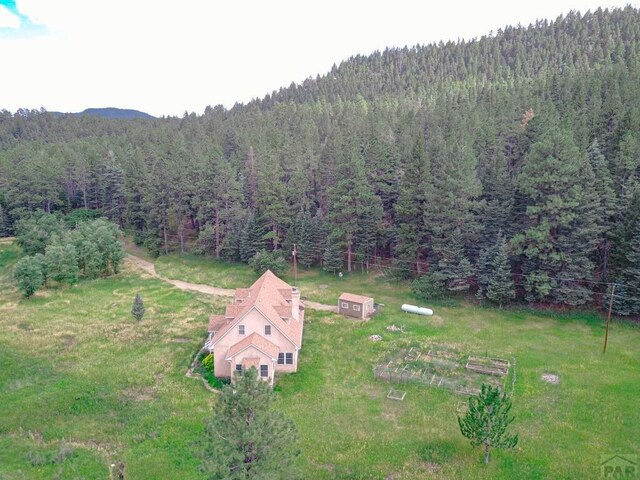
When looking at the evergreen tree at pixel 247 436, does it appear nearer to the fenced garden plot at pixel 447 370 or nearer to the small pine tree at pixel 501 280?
the fenced garden plot at pixel 447 370

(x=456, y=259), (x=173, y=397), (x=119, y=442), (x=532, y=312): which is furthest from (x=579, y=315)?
(x=119, y=442)

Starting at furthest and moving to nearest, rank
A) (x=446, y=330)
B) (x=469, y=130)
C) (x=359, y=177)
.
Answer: (x=469, y=130) → (x=359, y=177) → (x=446, y=330)

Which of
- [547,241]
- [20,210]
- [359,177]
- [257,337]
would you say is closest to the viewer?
[257,337]

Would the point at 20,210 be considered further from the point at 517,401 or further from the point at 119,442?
the point at 517,401

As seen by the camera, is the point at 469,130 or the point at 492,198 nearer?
the point at 492,198

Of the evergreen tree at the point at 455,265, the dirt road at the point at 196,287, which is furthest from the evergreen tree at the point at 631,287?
the dirt road at the point at 196,287

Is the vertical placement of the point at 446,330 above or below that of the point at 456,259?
below
